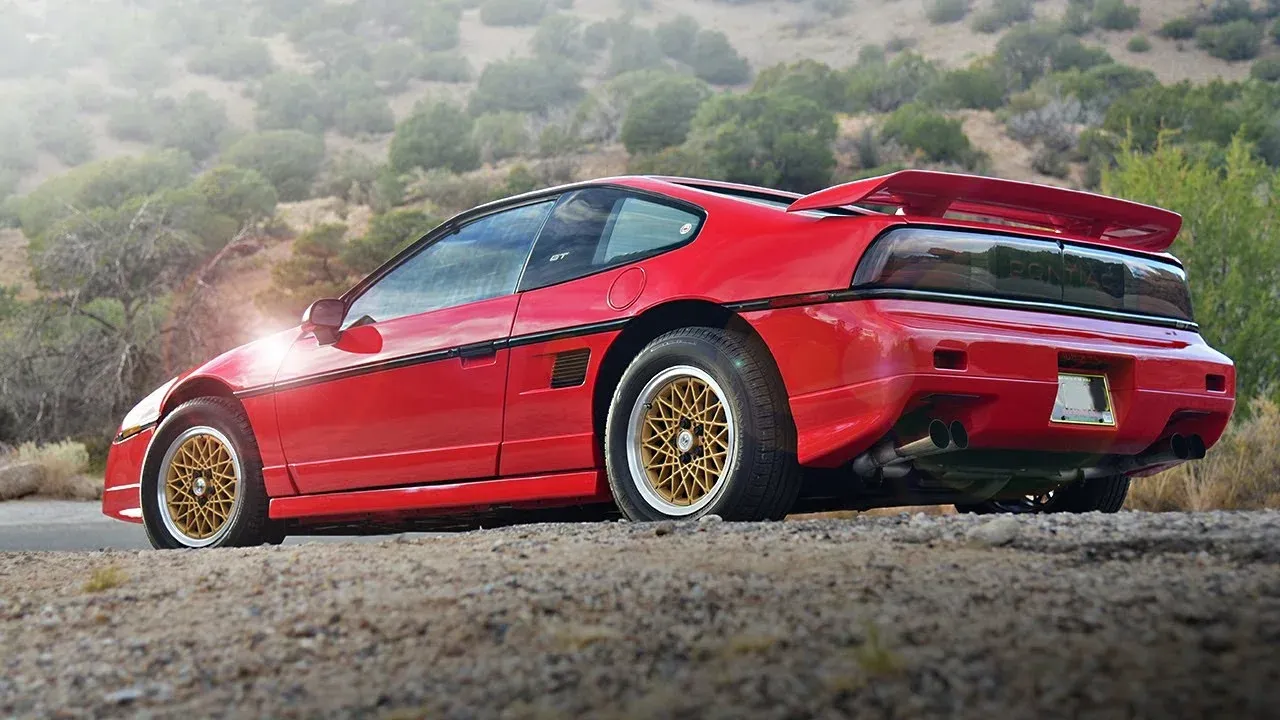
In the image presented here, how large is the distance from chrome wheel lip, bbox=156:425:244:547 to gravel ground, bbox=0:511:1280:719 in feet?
6.84

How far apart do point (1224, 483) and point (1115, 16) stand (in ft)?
176

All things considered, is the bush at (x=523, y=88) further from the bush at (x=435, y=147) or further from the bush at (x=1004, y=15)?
the bush at (x=1004, y=15)

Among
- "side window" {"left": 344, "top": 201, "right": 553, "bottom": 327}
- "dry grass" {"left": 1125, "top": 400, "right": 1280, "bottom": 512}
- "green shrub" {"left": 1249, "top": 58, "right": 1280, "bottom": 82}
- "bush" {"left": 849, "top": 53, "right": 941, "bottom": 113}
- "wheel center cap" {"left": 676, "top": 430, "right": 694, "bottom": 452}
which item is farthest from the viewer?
"green shrub" {"left": 1249, "top": 58, "right": 1280, "bottom": 82}

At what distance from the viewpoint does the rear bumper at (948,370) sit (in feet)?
14.8

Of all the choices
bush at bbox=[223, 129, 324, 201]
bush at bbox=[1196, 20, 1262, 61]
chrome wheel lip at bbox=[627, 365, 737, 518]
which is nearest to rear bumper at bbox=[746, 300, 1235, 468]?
chrome wheel lip at bbox=[627, 365, 737, 518]

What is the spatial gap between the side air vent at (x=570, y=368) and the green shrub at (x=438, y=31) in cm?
6971

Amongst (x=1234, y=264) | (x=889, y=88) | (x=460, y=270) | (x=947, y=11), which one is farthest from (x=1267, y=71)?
(x=460, y=270)

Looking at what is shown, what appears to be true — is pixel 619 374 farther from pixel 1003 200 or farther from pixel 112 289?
pixel 112 289

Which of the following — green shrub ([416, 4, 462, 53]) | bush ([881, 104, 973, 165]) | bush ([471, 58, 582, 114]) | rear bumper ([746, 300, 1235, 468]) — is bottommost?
rear bumper ([746, 300, 1235, 468])

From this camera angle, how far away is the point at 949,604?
10.2 feet

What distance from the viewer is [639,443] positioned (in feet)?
16.9

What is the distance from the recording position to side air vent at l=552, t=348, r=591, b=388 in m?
5.38

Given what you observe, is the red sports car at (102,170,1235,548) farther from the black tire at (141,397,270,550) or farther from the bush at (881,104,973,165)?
the bush at (881,104,973,165)

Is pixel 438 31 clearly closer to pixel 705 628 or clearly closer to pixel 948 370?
pixel 948 370
